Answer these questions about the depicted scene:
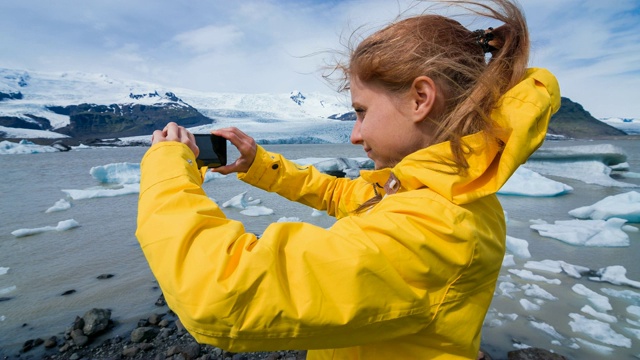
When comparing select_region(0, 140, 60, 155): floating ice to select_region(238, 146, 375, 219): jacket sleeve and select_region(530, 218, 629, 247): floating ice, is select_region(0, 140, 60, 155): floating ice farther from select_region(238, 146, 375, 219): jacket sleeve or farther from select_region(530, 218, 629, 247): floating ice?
select_region(530, 218, 629, 247): floating ice

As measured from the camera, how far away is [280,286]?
2.02 ft

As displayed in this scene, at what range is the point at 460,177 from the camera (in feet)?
2.23

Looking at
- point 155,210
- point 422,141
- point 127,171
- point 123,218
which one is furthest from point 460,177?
point 127,171

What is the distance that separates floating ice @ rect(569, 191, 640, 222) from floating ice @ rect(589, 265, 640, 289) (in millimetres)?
2490

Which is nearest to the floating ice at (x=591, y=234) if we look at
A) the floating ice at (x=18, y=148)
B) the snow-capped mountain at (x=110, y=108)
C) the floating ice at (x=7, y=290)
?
the floating ice at (x=7, y=290)

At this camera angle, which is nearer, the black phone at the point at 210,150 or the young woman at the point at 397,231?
the young woman at the point at 397,231

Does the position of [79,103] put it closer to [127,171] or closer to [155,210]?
[127,171]

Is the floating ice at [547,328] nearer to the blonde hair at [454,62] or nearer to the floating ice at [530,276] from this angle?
the floating ice at [530,276]

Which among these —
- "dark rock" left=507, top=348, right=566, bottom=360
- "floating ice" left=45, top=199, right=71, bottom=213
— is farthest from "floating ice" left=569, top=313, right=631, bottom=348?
"floating ice" left=45, top=199, right=71, bottom=213

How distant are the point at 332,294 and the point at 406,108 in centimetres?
49

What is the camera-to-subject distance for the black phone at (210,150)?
1.12 m

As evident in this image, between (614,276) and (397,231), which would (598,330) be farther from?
(397,231)

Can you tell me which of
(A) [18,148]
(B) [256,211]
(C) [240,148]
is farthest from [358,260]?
(A) [18,148]

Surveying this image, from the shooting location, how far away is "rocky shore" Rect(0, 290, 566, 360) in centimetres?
201
